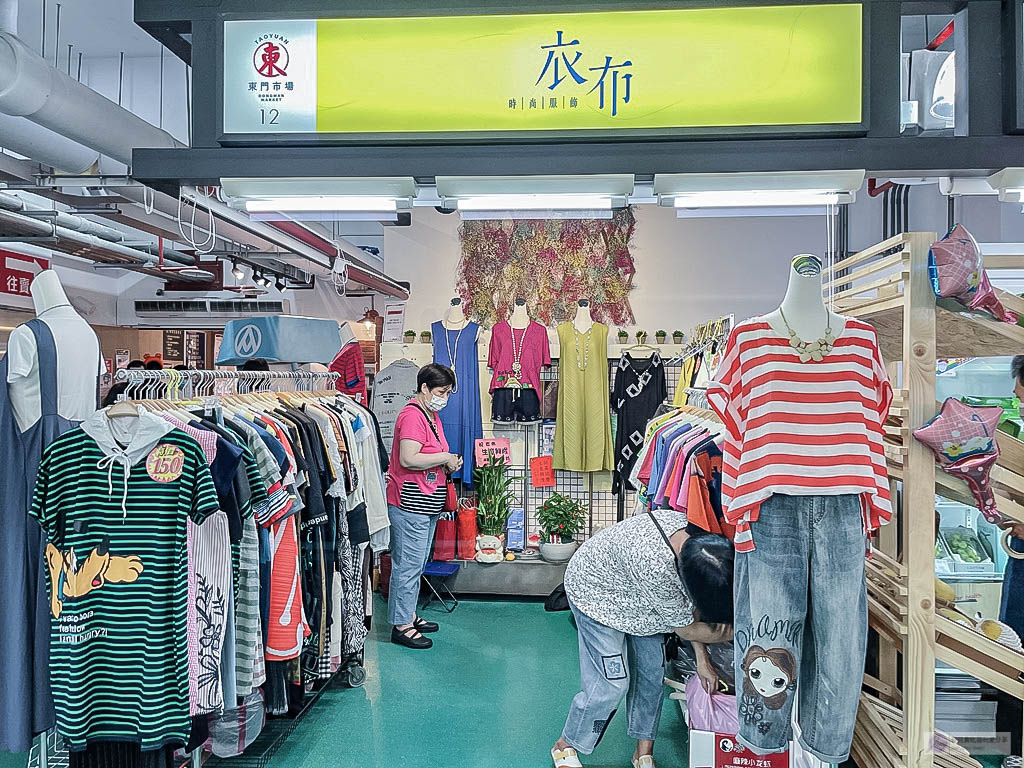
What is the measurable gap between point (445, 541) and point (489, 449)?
0.83 meters

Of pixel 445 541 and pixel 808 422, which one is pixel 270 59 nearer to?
pixel 808 422

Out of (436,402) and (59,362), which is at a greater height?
(59,362)

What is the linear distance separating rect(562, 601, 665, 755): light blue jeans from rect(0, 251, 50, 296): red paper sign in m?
8.91

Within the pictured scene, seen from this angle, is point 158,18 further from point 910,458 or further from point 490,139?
point 910,458

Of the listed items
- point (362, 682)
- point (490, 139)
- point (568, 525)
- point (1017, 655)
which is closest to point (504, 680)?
point (362, 682)

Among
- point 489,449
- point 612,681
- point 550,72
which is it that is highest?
point 550,72

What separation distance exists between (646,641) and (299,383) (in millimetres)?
2694

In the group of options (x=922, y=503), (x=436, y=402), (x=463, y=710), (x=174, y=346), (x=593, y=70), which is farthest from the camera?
(x=174, y=346)

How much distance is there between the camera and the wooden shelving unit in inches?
112

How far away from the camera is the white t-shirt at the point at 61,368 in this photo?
2.92 meters

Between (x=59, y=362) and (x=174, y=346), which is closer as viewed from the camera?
(x=59, y=362)

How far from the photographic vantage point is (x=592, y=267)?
7.36 m

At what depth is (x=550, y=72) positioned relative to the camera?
2.21m

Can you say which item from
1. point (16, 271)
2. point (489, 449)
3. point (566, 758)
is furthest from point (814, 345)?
point (16, 271)
